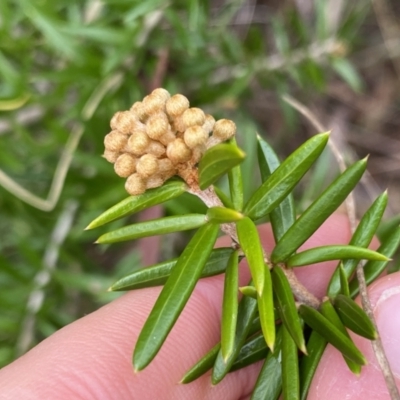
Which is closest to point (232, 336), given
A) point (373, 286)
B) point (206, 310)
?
point (373, 286)

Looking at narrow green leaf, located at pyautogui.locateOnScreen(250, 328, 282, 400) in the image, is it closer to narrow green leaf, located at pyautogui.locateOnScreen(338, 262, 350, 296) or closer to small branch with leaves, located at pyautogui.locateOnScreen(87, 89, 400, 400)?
small branch with leaves, located at pyautogui.locateOnScreen(87, 89, 400, 400)

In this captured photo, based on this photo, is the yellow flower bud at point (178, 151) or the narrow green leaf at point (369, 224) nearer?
the yellow flower bud at point (178, 151)

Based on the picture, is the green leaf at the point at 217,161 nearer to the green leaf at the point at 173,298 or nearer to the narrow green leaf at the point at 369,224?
the green leaf at the point at 173,298

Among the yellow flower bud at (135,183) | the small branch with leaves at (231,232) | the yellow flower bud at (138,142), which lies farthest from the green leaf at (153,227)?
the yellow flower bud at (138,142)

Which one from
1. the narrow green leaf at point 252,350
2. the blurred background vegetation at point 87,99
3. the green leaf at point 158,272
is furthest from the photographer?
the blurred background vegetation at point 87,99

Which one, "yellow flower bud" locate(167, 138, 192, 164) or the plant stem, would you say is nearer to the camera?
"yellow flower bud" locate(167, 138, 192, 164)

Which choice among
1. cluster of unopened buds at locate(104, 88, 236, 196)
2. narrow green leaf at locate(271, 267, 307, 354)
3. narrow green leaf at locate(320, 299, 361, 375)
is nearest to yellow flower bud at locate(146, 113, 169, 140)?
cluster of unopened buds at locate(104, 88, 236, 196)

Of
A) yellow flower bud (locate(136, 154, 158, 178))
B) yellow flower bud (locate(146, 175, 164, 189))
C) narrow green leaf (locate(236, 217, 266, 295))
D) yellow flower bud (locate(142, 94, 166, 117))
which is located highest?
yellow flower bud (locate(142, 94, 166, 117))
